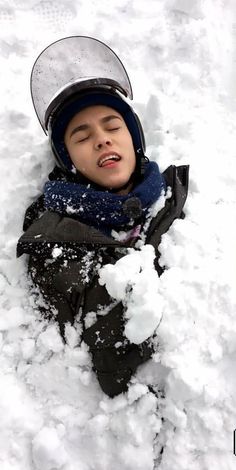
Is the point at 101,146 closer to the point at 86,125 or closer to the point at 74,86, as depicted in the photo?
the point at 86,125

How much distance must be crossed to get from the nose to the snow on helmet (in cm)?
21

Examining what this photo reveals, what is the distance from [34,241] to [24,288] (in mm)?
282

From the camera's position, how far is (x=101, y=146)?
6.43 feet

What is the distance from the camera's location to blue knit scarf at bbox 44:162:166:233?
6.19ft

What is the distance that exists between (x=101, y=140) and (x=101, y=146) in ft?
0.09

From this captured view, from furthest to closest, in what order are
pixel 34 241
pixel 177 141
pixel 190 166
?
pixel 177 141 < pixel 190 166 < pixel 34 241

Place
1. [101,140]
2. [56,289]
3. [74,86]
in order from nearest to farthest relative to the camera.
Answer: [56,289], [101,140], [74,86]

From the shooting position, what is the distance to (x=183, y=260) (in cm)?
181

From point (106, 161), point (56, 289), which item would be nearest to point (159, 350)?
point (56, 289)

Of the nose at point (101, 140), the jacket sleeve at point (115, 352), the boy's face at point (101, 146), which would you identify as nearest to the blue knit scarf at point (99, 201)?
the boy's face at point (101, 146)

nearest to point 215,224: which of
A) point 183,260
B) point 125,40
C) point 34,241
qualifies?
point 183,260

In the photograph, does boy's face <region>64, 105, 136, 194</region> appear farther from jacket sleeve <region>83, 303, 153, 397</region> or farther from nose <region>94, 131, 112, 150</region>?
jacket sleeve <region>83, 303, 153, 397</region>

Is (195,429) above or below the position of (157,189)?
below

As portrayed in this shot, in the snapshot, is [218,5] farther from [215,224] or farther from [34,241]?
[34,241]
